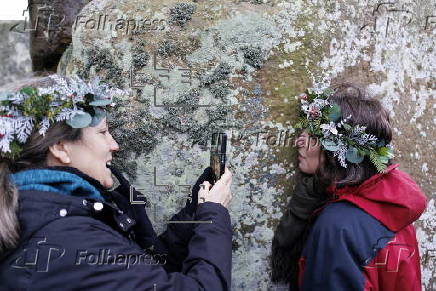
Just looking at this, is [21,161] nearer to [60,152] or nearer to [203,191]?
[60,152]

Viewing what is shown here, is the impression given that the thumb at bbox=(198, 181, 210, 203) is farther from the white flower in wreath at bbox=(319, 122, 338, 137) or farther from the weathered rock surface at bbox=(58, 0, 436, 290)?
the white flower in wreath at bbox=(319, 122, 338, 137)

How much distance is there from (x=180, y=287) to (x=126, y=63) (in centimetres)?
130

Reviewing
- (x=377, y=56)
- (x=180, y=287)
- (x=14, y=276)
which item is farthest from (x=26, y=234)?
(x=377, y=56)

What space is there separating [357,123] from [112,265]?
4.51 ft

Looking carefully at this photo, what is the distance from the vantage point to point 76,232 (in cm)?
187

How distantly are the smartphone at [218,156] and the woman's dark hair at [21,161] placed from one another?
700 mm

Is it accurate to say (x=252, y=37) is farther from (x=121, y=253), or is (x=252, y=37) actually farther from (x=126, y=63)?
(x=121, y=253)

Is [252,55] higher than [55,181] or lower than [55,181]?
higher

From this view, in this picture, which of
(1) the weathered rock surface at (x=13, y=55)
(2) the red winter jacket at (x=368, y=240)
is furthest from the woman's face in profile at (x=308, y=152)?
(1) the weathered rock surface at (x=13, y=55)

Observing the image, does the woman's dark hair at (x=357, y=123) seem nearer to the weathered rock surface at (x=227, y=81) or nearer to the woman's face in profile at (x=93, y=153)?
the weathered rock surface at (x=227, y=81)

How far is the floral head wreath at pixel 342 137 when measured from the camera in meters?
2.45

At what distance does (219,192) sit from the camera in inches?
95.3

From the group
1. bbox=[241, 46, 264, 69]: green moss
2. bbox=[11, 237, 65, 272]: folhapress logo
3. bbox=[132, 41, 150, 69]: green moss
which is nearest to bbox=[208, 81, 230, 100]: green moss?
bbox=[241, 46, 264, 69]: green moss

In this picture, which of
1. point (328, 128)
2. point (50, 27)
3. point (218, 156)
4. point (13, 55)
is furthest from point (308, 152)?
point (13, 55)
